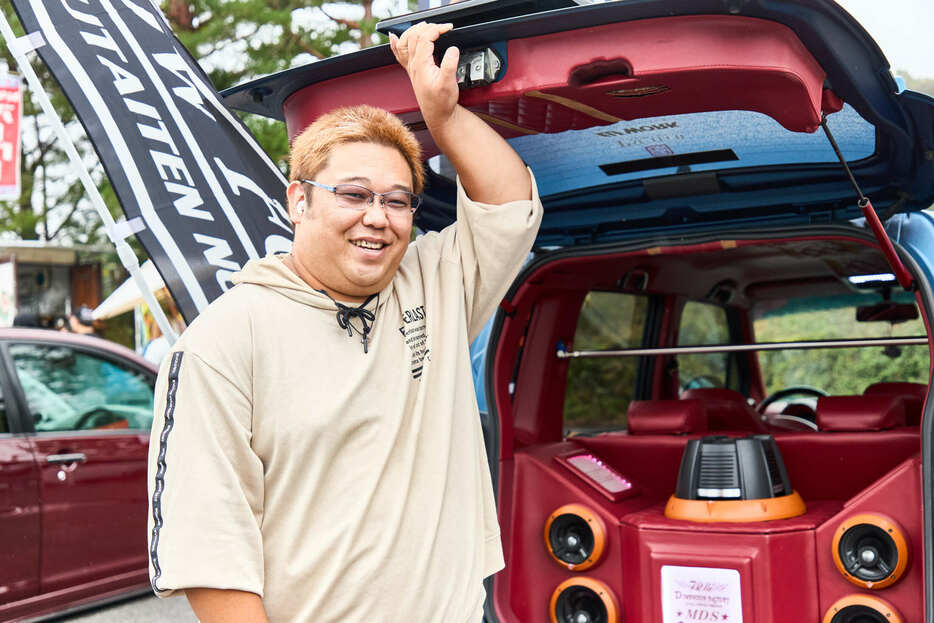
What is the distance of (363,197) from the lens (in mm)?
1816

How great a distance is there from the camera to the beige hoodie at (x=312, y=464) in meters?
1.58

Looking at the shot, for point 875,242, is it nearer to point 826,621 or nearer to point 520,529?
point 826,621

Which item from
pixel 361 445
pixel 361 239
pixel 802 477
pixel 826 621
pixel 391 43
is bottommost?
pixel 826 621

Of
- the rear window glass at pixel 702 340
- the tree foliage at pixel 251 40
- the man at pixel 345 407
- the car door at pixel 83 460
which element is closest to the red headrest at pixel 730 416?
the rear window glass at pixel 702 340

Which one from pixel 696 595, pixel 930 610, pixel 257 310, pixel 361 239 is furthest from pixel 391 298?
pixel 930 610

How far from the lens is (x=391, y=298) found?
6.37ft

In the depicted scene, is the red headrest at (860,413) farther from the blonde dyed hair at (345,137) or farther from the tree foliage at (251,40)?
the tree foliage at (251,40)

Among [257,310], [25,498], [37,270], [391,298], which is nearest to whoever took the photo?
[257,310]

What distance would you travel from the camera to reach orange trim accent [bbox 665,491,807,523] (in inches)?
117

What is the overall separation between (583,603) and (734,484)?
69 centimetres

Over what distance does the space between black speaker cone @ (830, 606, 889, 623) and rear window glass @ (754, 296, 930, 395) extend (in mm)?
2274

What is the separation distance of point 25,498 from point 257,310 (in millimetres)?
Result: 3729

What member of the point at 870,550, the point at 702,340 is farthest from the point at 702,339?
the point at 870,550

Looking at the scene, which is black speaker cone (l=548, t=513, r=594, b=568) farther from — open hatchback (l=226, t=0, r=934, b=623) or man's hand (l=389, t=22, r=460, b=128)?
man's hand (l=389, t=22, r=460, b=128)
